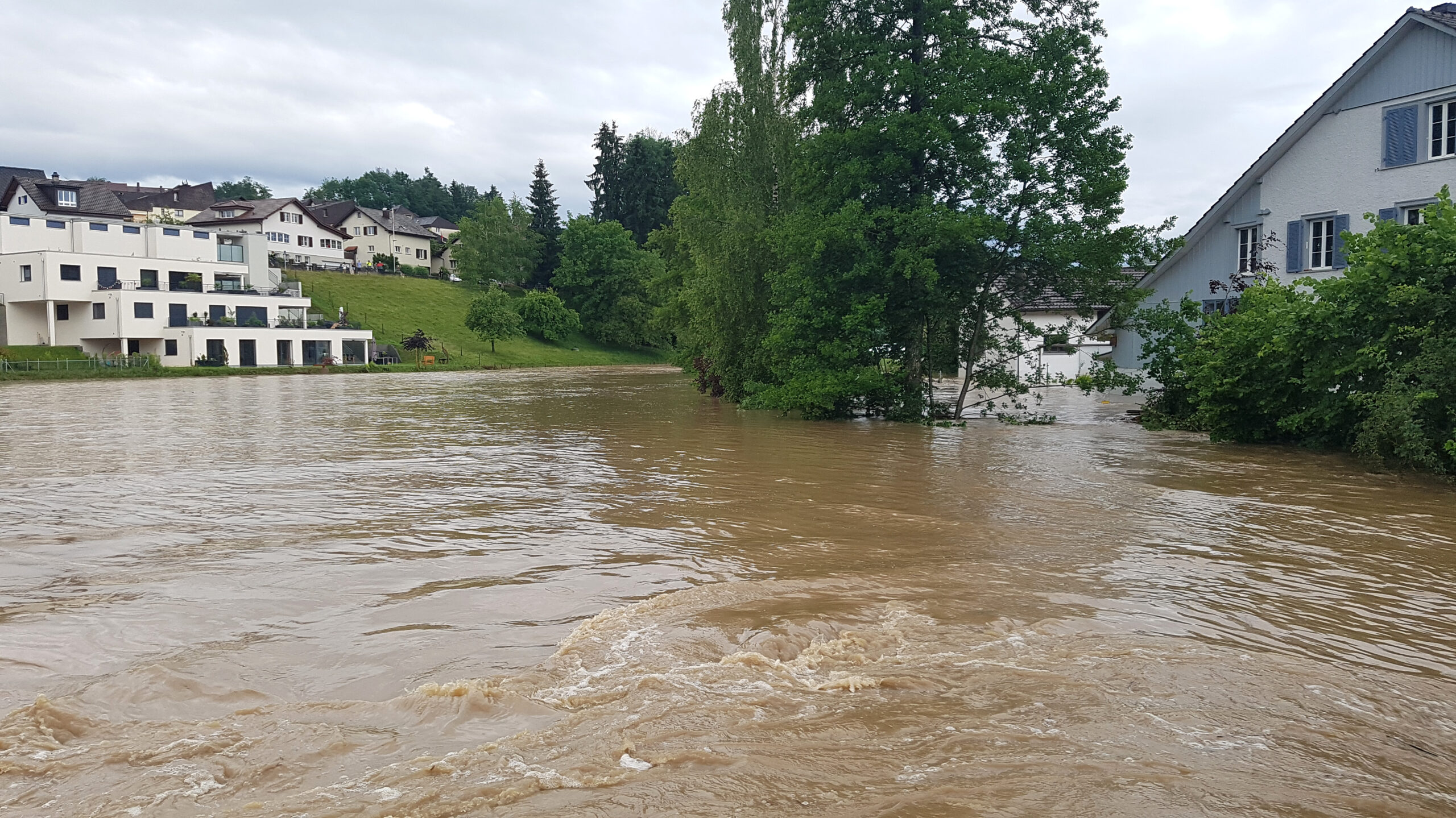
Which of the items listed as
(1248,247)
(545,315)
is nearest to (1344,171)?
(1248,247)

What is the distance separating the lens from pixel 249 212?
8575cm

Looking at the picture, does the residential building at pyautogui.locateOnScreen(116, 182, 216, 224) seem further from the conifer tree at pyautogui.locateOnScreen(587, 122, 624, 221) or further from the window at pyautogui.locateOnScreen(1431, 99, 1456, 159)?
the window at pyautogui.locateOnScreen(1431, 99, 1456, 159)

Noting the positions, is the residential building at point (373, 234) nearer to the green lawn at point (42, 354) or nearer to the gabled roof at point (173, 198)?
the gabled roof at point (173, 198)

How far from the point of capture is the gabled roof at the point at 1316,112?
2231cm

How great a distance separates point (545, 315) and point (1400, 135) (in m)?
68.4

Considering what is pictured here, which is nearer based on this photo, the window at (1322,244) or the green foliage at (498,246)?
the window at (1322,244)

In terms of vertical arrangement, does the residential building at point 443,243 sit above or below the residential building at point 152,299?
above

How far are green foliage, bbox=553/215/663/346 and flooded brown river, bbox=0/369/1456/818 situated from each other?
73134mm

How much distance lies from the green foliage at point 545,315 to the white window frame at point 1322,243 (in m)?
65.9

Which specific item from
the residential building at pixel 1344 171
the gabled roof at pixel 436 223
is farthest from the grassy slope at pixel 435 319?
the residential building at pixel 1344 171

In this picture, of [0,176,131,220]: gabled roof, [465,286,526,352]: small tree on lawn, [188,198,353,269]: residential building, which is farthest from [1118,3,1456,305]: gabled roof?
[188,198,353,269]: residential building

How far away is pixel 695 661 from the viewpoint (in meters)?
6.22

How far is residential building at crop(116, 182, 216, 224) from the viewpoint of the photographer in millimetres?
96312

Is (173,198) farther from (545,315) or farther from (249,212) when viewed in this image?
(545,315)
